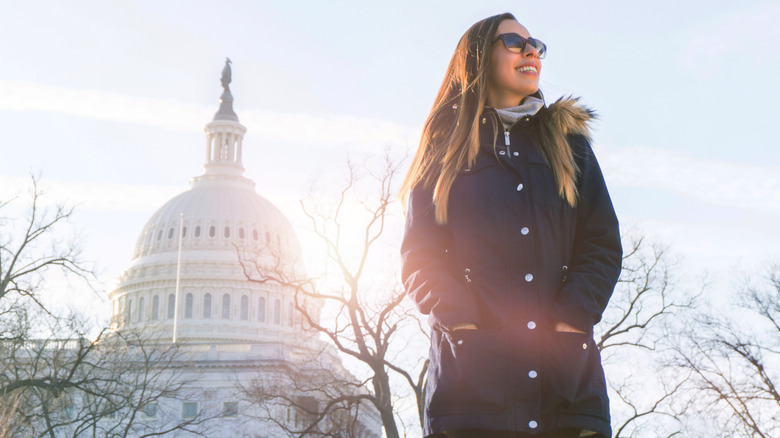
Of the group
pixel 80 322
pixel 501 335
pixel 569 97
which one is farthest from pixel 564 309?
pixel 80 322

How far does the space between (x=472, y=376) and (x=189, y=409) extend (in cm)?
6895

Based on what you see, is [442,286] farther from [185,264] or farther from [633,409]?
[185,264]

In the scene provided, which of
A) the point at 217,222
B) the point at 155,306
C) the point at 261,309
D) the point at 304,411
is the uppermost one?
the point at 217,222

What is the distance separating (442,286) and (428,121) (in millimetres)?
927

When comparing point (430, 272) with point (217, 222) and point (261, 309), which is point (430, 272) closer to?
point (261, 309)

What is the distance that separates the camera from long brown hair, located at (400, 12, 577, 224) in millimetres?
4086

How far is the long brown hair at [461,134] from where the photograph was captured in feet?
13.4

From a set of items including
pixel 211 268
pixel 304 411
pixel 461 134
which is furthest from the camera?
pixel 211 268

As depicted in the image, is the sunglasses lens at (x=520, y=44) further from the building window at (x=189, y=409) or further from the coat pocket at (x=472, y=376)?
the building window at (x=189, y=409)

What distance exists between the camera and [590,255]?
3.95m

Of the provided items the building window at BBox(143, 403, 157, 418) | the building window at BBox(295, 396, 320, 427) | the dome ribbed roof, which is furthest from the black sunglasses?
the dome ribbed roof

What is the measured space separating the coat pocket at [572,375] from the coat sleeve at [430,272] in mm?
289

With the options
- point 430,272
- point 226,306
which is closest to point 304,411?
point 430,272

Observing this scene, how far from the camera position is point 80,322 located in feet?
135
